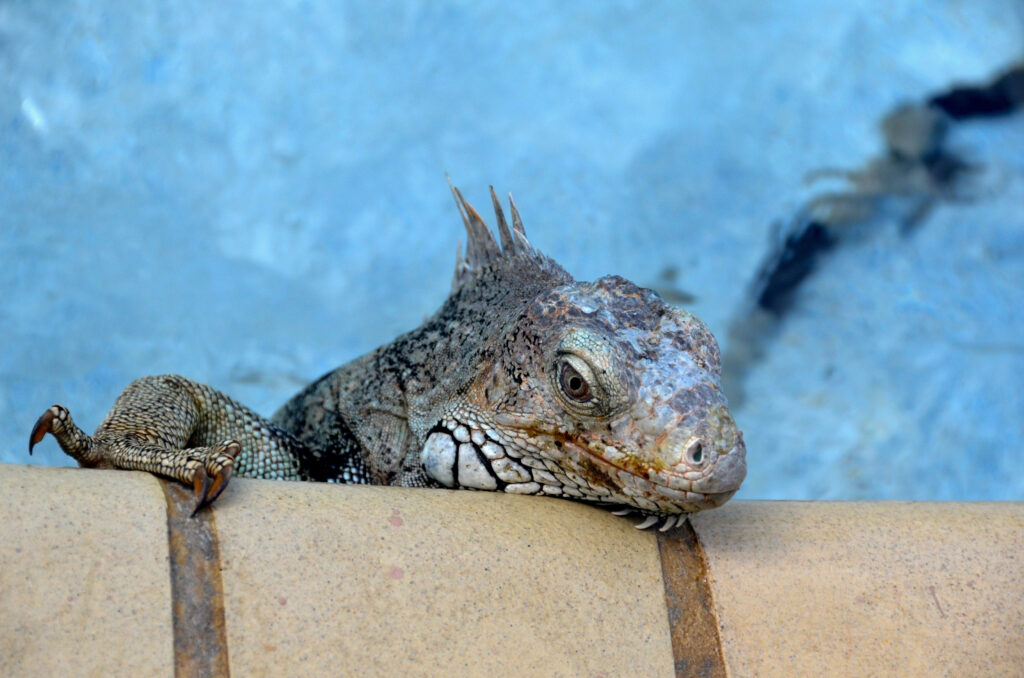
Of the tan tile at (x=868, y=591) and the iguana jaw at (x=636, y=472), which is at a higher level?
the iguana jaw at (x=636, y=472)

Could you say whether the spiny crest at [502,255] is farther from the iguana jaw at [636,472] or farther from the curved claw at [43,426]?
the curved claw at [43,426]

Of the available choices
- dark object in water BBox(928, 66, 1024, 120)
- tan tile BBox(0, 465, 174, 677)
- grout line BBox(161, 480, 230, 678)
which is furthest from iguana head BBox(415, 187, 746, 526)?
dark object in water BBox(928, 66, 1024, 120)

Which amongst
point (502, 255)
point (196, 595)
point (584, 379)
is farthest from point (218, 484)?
point (502, 255)

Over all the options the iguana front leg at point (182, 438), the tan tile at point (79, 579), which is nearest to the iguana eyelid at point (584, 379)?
the iguana front leg at point (182, 438)

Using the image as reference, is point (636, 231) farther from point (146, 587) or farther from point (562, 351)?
point (146, 587)

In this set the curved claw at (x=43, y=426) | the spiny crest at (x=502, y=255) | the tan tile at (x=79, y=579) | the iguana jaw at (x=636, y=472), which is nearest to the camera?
the tan tile at (x=79, y=579)

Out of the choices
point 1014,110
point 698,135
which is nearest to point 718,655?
Answer: point 698,135

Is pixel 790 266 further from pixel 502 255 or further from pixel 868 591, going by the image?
pixel 868 591
